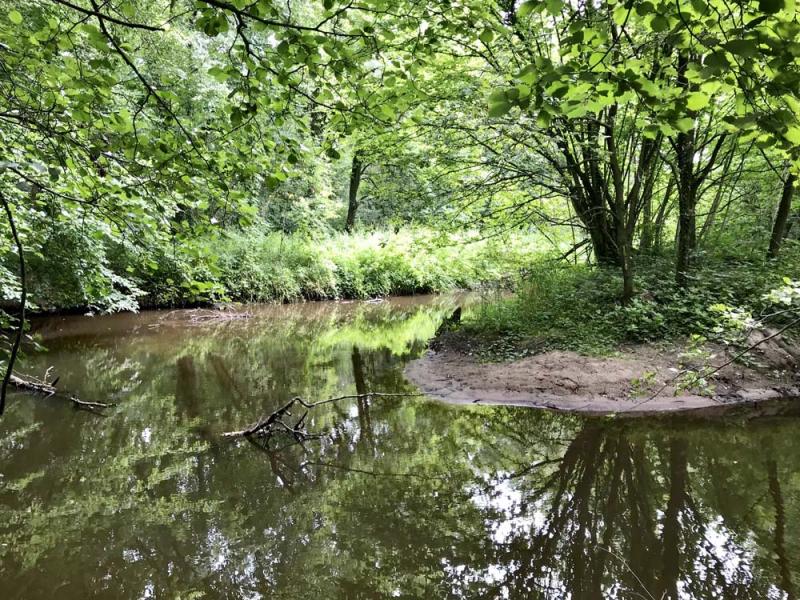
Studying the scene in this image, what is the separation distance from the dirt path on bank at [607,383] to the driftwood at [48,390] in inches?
173

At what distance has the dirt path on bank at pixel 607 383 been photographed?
6488 mm

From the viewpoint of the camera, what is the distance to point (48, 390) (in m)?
6.99

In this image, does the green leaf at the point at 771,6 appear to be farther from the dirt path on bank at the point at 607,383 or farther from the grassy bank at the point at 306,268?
the grassy bank at the point at 306,268

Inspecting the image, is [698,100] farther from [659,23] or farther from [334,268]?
[334,268]

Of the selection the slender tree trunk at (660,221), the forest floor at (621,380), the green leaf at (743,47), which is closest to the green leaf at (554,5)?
the green leaf at (743,47)

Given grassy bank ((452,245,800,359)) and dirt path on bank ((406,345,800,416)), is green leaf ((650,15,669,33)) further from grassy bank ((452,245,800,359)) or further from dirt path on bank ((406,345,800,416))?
grassy bank ((452,245,800,359))

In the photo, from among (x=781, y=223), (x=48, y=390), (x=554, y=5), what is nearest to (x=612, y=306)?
(x=781, y=223)

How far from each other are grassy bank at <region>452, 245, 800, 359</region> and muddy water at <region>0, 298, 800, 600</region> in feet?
7.24

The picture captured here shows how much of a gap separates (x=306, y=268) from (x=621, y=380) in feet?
44.7

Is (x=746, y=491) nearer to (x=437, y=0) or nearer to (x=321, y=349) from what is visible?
(x=437, y=0)

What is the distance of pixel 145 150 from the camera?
2.98m

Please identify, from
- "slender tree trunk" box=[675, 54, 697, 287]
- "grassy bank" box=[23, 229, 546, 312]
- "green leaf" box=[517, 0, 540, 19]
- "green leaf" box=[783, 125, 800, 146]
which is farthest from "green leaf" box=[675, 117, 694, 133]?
A: "grassy bank" box=[23, 229, 546, 312]

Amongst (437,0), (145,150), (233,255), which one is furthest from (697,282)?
(233,255)

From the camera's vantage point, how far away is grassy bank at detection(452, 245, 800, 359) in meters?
7.98
